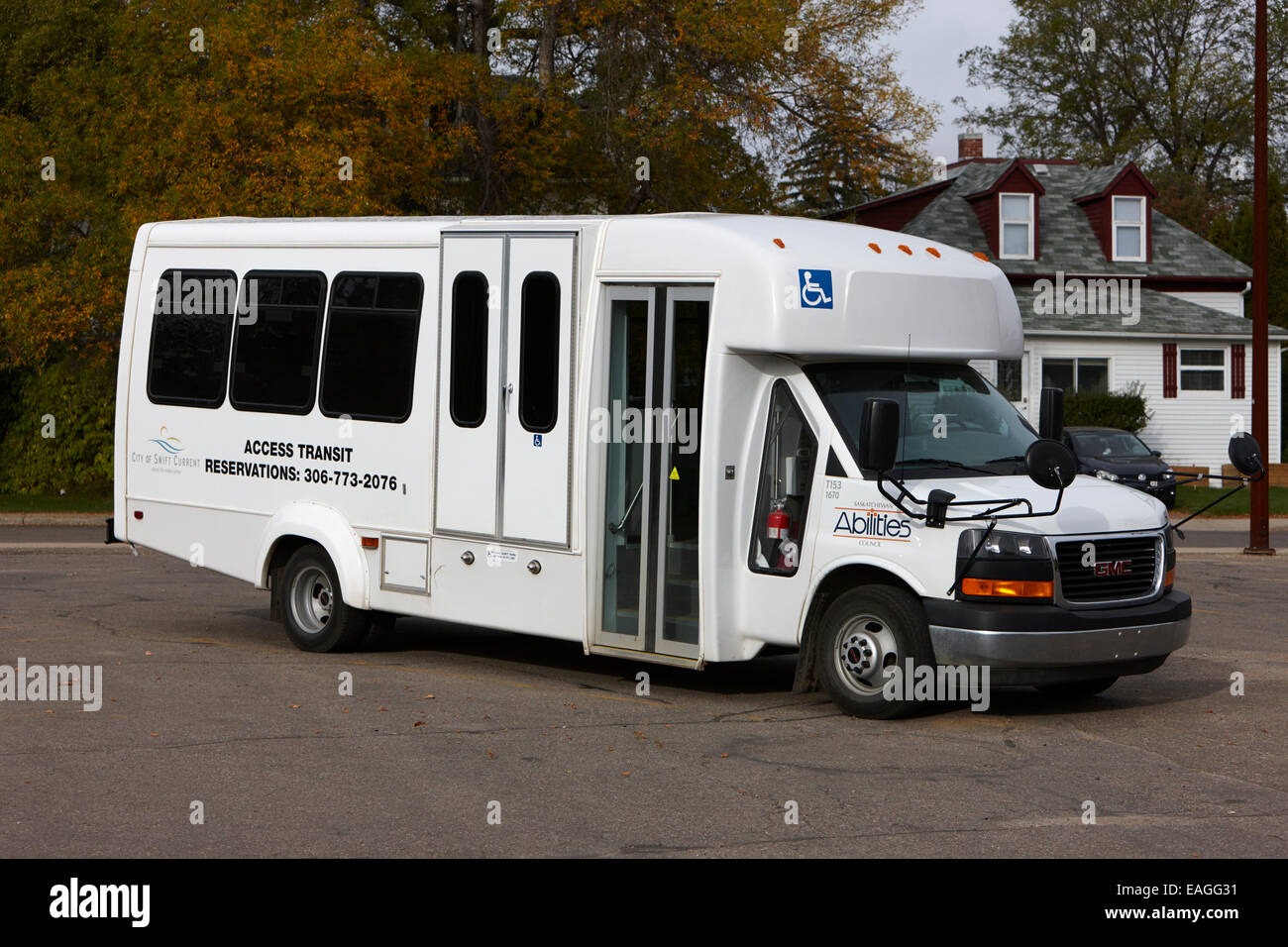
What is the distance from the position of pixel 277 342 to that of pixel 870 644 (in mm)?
5494

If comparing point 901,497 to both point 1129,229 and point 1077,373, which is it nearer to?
point 1077,373

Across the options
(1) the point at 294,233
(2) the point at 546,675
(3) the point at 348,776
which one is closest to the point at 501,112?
(1) the point at 294,233

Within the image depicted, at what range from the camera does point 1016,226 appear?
40406 mm

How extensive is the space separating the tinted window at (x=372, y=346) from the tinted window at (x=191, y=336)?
1167 mm

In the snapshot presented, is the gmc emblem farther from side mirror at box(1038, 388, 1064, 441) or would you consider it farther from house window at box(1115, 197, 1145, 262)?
house window at box(1115, 197, 1145, 262)

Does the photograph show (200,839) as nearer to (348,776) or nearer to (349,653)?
(348,776)

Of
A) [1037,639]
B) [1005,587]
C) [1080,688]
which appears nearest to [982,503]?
[1005,587]

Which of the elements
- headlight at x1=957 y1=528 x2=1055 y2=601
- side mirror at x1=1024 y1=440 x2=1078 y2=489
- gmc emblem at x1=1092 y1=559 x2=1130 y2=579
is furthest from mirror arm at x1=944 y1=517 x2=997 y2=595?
gmc emblem at x1=1092 y1=559 x2=1130 y2=579

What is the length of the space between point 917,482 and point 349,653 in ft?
16.3

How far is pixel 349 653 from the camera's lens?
12609 mm

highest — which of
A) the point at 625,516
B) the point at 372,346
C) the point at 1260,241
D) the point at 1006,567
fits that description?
the point at 1260,241

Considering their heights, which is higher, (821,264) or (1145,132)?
(1145,132)

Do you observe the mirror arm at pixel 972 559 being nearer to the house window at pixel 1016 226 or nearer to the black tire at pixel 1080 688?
the black tire at pixel 1080 688

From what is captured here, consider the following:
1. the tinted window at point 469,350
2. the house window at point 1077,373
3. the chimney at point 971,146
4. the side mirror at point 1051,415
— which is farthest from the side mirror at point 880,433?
the chimney at point 971,146
